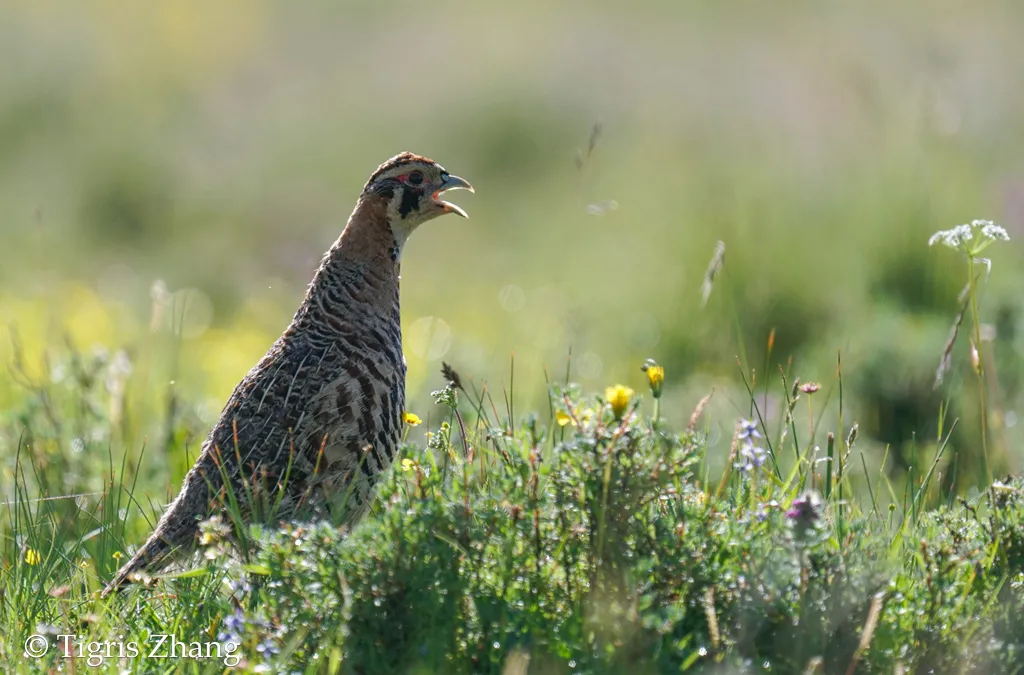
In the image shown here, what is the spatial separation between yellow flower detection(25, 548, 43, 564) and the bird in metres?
0.26

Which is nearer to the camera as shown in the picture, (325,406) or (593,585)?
(593,585)

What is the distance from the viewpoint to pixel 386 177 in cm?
516

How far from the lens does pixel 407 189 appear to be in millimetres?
5203

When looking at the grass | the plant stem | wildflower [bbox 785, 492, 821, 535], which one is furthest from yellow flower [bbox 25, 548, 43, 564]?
the plant stem

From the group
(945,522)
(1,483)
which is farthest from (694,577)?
(1,483)

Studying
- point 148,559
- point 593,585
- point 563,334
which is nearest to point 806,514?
point 593,585

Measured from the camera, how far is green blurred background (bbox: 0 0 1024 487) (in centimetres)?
825

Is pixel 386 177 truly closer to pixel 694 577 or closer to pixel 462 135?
pixel 694 577

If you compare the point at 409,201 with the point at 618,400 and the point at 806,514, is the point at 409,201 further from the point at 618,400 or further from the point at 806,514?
the point at 806,514

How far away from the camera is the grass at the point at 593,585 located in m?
3.07

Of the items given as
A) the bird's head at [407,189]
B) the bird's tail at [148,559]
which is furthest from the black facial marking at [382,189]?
the bird's tail at [148,559]

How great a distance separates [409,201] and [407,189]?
0.05m

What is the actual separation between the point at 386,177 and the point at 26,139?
18.1 metres

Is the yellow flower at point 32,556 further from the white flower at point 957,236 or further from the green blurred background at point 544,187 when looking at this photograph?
the white flower at point 957,236
